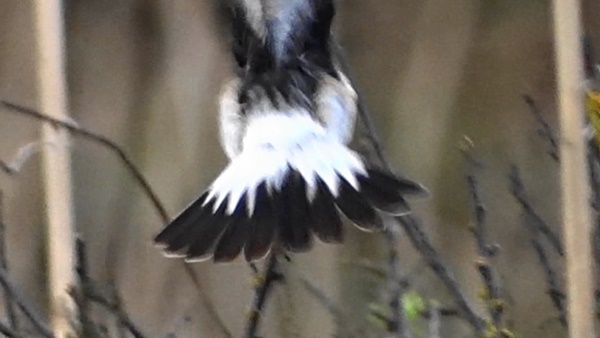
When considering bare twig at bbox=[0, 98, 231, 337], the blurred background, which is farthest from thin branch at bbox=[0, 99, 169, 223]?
the blurred background

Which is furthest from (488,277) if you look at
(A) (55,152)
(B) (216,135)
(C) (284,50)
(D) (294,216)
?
(B) (216,135)

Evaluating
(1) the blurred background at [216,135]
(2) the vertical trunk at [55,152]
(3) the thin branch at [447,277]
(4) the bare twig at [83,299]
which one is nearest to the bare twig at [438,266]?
(3) the thin branch at [447,277]

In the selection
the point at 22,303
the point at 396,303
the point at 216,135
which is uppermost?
the point at 22,303

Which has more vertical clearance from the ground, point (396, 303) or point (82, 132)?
point (82, 132)

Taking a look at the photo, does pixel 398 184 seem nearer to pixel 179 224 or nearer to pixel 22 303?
pixel 179 224

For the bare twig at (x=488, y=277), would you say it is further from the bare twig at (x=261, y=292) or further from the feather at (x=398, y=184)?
the bare twig at (x=261, y=292)

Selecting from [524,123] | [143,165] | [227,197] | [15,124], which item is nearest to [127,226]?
[143,165]

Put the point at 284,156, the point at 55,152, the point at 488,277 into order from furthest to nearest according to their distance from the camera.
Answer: the point at 55,152 → the point at 284,156 → the point at 488,277
